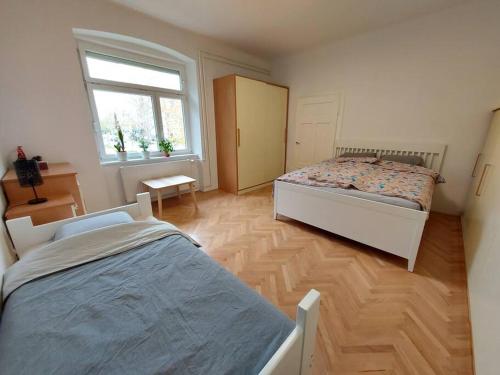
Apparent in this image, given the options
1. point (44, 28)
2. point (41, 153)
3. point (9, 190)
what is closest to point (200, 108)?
point (44, 28)

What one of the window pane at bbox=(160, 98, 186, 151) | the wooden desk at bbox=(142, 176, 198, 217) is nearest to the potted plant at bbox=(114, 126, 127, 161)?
the wooden desk at bbox=(142, 176, 198, 217)

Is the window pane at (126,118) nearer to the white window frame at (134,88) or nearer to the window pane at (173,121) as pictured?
the white window frame at (134,88)

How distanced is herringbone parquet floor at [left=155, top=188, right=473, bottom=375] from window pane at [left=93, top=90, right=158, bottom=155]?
1.36m

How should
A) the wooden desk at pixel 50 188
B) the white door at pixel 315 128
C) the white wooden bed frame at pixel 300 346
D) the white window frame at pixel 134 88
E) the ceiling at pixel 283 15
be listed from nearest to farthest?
the white wooden bed frame at pixel 300 346, the wooden desk at pixel 50 188, the ceiling at pixel 283 15, the white window frame at pixel 134 88, the white door at pixel 315 128

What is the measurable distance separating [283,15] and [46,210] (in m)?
3.25

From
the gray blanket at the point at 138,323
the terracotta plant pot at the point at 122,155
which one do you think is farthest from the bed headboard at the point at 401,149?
the terracotta plant pot at the point at 122,155

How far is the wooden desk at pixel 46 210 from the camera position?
1.56m

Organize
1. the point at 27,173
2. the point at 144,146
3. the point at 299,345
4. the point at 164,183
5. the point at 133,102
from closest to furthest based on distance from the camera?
the point at 299,345
the point at 27,173
the point at 164,183
the point at 133,102
the point at 144,146

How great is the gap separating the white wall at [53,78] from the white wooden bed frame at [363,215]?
2380mm

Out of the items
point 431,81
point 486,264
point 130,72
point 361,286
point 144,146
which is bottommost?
point 361,286

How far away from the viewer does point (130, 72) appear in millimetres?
2883

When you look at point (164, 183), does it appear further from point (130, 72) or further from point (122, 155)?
point (130, 72)

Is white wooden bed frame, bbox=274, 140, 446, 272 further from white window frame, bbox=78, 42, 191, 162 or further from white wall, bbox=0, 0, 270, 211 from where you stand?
white wall, bbox=0, 0, 270, 211

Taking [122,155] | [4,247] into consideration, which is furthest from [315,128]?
[4,247]
